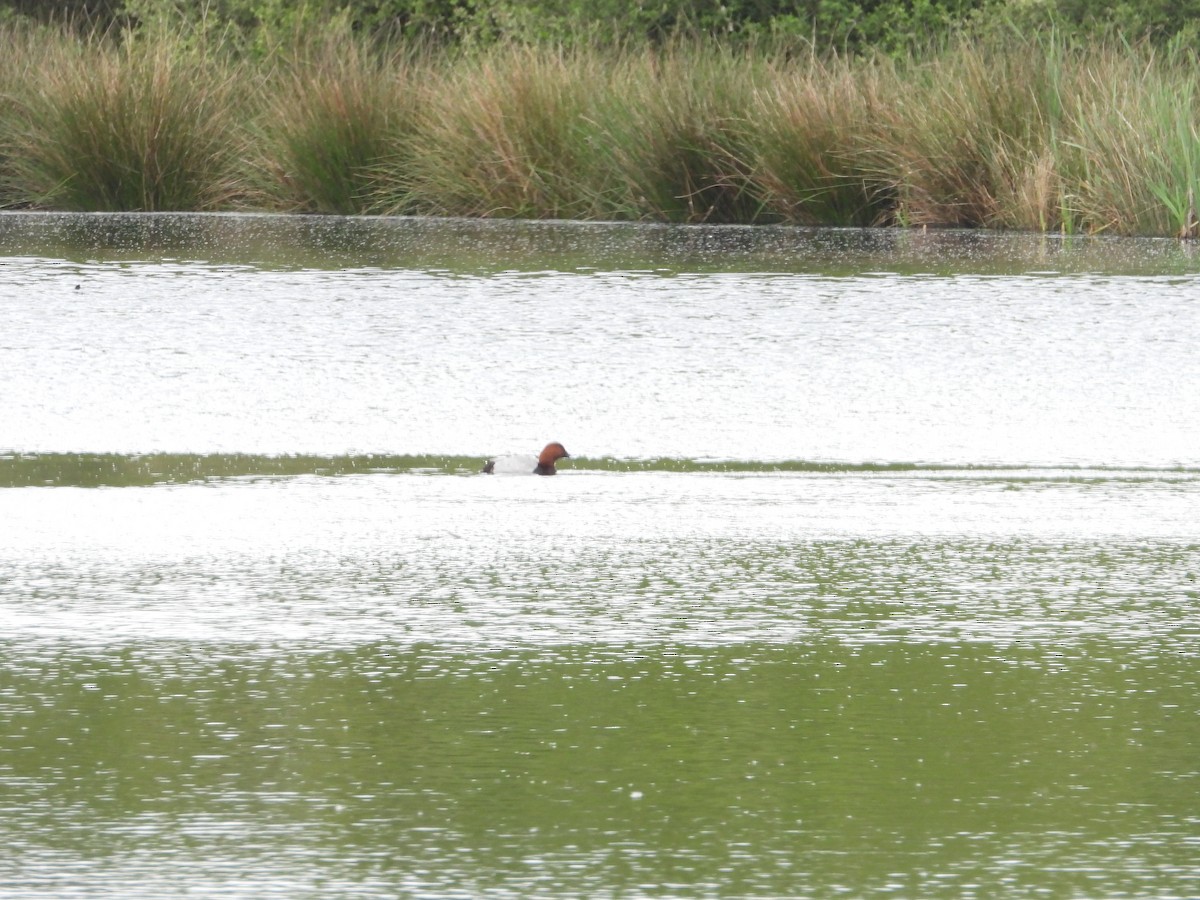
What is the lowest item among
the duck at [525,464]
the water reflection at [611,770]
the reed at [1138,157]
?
the water reflection at [611,770]

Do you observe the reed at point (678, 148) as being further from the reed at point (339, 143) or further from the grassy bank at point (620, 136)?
the reed at point (339, 143)

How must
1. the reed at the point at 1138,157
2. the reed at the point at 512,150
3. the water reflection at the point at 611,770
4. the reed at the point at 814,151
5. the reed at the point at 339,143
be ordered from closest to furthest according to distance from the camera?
the water reflection at the point at 611,770 → the reed at the point at 1138,157 → the reed at the point at 814,151 → the reed at the point at 512,150 → the reed at the point at 339,143

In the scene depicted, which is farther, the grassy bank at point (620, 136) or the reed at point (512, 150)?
the reed at point (512, 150)

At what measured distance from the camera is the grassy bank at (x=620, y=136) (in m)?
15.9

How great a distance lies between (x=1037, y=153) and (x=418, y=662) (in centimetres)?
1242

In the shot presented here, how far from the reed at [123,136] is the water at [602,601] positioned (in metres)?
7.46

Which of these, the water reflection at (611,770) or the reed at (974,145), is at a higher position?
the reed at (974,145)

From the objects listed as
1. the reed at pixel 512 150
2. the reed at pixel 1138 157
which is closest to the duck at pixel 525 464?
the reed at pixel 1138 157

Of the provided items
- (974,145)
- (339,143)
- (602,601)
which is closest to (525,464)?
(602,601)

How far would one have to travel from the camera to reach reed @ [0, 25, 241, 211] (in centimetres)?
1800

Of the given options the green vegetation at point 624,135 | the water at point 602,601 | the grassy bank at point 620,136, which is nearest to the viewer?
the water at point 602,601

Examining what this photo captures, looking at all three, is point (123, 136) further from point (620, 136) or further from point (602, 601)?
point (602, 601)

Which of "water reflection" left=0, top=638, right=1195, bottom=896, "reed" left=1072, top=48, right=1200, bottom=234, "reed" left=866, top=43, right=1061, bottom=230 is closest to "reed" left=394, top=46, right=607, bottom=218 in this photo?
"reed" left=866, top=43, right=1061, bottom=230

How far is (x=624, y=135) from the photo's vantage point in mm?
17203
